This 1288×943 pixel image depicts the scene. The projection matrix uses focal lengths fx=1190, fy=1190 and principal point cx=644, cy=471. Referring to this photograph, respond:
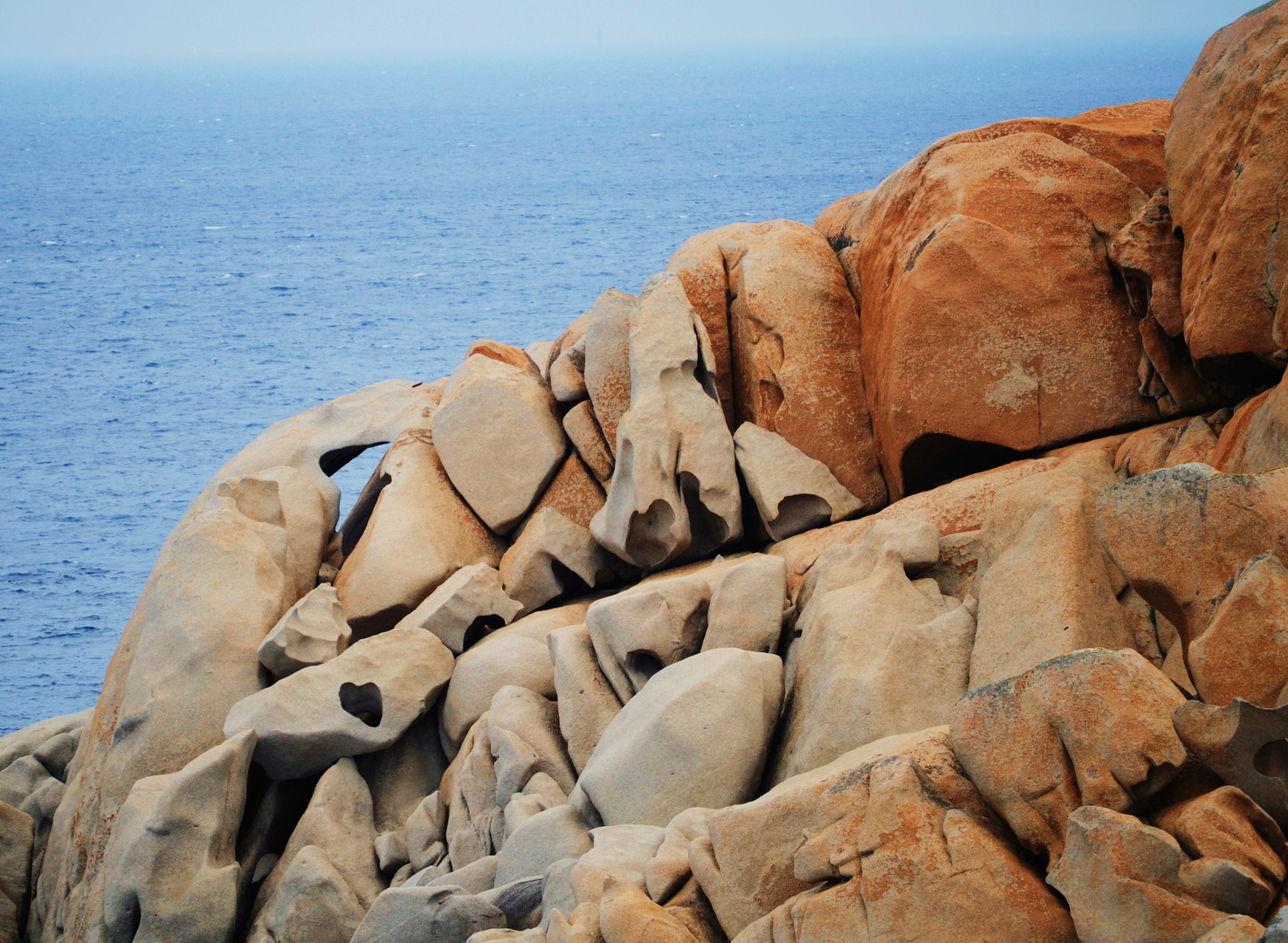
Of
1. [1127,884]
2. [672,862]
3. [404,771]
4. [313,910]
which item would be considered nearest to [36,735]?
[404,771]

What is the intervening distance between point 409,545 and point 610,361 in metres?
2.02

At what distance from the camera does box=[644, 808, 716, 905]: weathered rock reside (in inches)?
198

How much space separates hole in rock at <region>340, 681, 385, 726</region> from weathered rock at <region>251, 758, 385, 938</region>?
1.02 feet

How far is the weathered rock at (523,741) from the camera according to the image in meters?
6.90

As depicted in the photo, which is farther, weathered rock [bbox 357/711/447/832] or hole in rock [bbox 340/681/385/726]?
weathered rock [bbox 357/711/447/832]

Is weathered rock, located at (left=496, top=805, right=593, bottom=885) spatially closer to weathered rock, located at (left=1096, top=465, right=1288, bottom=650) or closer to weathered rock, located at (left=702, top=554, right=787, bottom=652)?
weathered rock, located at (left=702, top=554, right=787, bottom=652)

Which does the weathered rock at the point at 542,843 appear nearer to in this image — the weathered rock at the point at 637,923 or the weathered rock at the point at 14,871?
the weathered rock at the point at 637,923

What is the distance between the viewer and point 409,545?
28.8 ft

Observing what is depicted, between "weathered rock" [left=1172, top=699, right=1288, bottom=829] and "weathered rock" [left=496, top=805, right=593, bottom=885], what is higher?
"weathered rock" [left=1172, top=699, right=1288, bottom=829]

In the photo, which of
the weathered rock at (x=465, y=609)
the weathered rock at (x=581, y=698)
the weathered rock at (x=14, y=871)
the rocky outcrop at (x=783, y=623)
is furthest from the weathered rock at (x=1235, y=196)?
the weathered rock at (x=14, y=871)

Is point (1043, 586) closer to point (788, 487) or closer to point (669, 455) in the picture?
point (788, 487)

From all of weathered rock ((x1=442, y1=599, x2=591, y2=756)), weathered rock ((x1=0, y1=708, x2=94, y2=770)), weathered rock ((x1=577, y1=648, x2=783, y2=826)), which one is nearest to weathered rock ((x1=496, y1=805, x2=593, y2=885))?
weathered rock ((x1=577, y1=648, x2=783, y2=826))

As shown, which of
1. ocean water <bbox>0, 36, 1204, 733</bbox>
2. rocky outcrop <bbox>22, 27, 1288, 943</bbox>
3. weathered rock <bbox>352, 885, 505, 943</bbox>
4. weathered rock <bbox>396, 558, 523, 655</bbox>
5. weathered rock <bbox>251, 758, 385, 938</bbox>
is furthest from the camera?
ocean water <bbox>0, 36, 1204, 733</bbox>

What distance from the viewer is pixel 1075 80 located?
3659 inches
